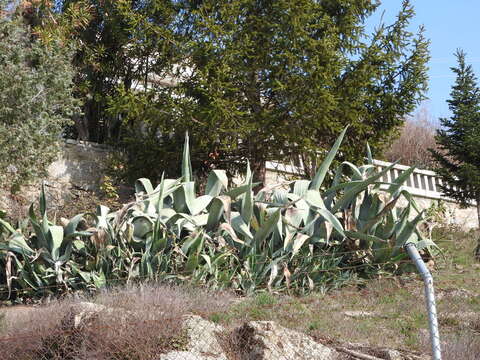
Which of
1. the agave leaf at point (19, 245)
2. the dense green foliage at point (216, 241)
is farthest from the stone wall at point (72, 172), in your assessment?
the agave leaf at point (19, 245)

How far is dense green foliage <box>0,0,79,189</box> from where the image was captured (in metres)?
13.1

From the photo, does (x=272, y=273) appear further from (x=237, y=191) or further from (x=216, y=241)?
(x=237, y=191)

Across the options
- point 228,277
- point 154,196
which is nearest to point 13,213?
point 154,196

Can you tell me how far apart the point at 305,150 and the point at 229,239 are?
6470 mm

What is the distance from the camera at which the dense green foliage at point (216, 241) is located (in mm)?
8344

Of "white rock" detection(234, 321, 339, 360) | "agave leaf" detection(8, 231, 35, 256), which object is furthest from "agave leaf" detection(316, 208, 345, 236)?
"agave leaf" detection(8, 231, 35, 256)

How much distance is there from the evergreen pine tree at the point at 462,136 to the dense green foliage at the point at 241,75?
1527 millimetres

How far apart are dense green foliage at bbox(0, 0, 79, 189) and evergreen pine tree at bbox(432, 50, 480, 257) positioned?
856 cm

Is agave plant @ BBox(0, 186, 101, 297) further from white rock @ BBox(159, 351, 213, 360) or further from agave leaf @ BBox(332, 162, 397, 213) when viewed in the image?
agave leaf @ BBox(332, 162, 397, 213)

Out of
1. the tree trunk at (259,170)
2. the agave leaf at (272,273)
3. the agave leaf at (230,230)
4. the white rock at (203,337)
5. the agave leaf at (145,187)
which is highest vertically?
the tree trunk at (259,170)

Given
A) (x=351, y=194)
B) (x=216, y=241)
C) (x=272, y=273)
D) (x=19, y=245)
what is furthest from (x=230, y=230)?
(x=19, y=245)

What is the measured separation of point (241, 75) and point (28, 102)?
4.17 metres

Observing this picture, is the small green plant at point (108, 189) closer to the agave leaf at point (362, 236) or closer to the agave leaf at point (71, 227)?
the agave leaf at point (71, 227)

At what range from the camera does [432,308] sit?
4.82 m
